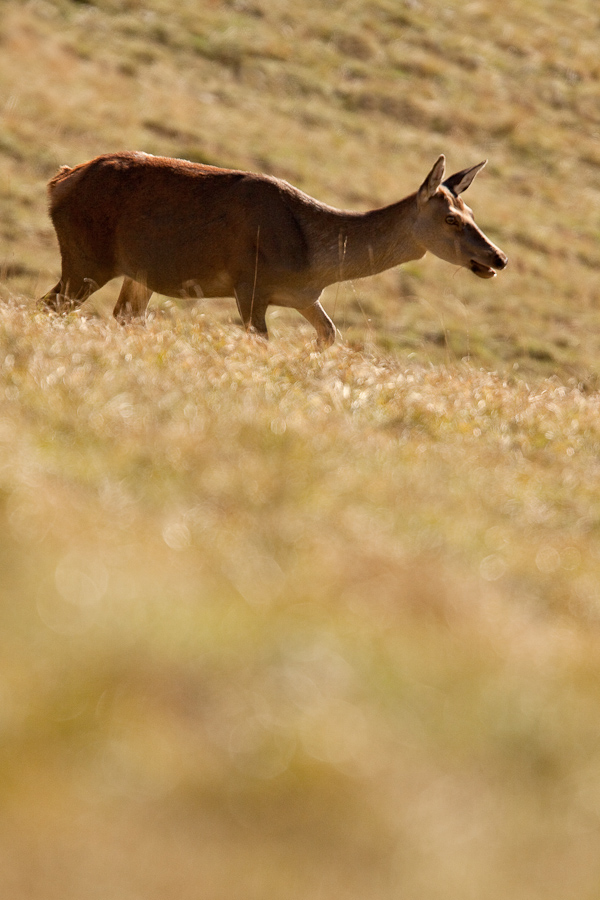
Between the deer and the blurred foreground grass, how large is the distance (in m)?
3.82

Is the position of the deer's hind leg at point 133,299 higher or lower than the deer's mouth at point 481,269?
lower

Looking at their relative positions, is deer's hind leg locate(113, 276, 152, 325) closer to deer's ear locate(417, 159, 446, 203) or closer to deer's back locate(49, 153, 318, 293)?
deer's back locate(49, 153, 318, 293)

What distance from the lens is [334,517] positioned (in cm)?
454

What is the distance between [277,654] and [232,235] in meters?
6.87

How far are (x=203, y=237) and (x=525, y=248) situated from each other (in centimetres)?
1636

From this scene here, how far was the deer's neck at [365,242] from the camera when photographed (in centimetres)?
996

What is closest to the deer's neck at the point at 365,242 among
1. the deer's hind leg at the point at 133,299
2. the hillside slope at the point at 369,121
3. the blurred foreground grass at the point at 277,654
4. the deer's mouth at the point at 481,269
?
the deer's mouth at the point at 481,269

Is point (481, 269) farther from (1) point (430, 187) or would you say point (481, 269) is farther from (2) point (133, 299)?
(2) point (133, 299)

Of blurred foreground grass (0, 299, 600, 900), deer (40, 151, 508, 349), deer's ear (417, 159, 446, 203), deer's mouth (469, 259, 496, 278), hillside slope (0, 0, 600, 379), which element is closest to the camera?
blurred foreground grass (0, 299, 600, 900)

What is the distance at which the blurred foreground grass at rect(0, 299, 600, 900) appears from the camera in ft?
8.21

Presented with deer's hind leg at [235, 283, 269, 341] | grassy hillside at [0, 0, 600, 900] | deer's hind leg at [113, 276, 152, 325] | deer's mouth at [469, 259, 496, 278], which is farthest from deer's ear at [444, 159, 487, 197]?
deer's hind leg at [113, 276, 152, 325]

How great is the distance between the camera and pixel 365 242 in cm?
1019

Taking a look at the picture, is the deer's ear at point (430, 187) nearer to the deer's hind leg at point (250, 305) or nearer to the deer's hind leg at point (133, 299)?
the deer's hind leg at point (250, 305)

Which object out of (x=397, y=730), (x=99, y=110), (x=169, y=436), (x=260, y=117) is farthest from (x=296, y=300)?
(x=260, y=117)
